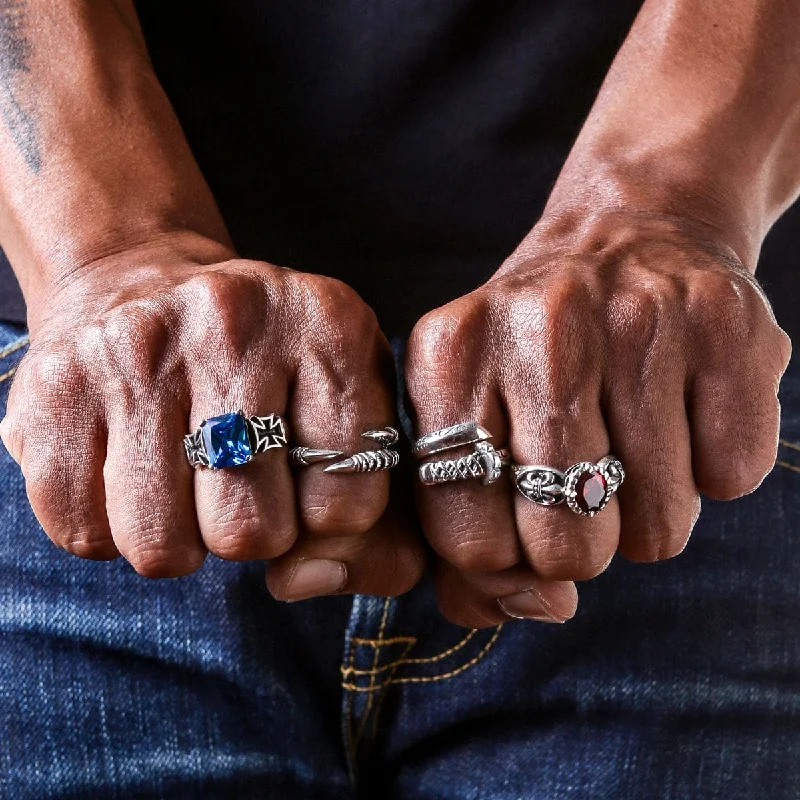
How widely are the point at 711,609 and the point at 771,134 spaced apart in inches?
19.7

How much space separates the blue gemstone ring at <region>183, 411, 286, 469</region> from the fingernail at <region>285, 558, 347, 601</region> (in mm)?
109

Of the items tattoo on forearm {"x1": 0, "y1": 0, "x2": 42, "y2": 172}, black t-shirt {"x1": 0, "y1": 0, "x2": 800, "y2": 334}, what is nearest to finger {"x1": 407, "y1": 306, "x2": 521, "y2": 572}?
black t-shirt {"x1": 0, "y1": 0, "x2": 800, "y2": 334}

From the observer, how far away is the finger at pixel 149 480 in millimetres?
657

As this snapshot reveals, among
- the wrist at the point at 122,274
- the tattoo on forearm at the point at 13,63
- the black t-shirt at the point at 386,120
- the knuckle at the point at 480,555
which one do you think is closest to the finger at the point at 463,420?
the knuckle at the point at 480,555

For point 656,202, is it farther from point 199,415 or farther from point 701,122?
point 199,415

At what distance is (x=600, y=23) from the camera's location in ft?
3.52

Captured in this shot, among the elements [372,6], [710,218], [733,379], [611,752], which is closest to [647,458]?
[733,379]

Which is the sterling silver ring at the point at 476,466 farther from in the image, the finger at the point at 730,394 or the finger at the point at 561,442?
the finger at the point at 730,394

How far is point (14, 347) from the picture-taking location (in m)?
1.01

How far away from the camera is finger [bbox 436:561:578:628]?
727 millimetres

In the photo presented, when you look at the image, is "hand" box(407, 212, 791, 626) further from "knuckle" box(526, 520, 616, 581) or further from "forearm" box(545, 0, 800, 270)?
"forearm" box(545, 0, 800, 270)

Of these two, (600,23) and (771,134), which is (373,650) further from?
(600,23)

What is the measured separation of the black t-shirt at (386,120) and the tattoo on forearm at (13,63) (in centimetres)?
20

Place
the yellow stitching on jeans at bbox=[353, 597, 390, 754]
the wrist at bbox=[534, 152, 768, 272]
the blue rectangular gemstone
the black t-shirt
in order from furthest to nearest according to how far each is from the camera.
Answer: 1. the black t-shirt
2. the yellow stitching on jeans at bbox=[353, 597, 390, 754]
3. the wrist at bbox=[534, 152, 768, 272]
4. the blue rectangular gemstone
